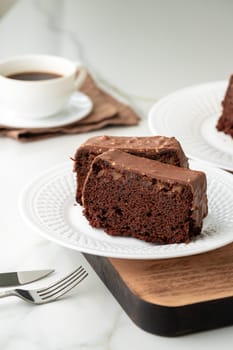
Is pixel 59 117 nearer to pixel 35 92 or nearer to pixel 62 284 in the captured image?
pixel 35 92

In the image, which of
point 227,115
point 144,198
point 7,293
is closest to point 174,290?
point 144,198

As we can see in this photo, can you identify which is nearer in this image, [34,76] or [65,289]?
[65,289]

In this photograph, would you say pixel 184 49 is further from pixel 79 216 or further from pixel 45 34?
pixel 79 216

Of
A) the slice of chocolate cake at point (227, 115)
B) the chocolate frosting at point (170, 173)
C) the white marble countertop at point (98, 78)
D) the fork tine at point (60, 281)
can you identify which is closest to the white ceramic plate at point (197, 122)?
the slice of chocolate cake at point (227, 115)

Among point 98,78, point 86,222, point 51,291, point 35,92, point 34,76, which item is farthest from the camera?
point 98,78

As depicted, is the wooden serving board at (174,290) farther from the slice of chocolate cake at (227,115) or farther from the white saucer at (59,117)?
the white saucer at (59,117)

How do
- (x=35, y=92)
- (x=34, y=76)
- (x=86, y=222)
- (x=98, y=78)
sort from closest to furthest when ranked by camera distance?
(x=86, y=222) < (x=35, y=92) < (x=34, y=76) < (x=98, y=78)

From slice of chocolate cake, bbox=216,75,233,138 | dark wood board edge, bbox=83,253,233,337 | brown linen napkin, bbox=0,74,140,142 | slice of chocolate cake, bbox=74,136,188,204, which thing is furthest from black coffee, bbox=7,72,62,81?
dark wood board edge, bbox=83,253,233,337

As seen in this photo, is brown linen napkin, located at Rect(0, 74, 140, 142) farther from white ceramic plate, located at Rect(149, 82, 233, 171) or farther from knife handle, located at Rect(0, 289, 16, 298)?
knife handle, located at Rect(0, 289, 16, 298)
